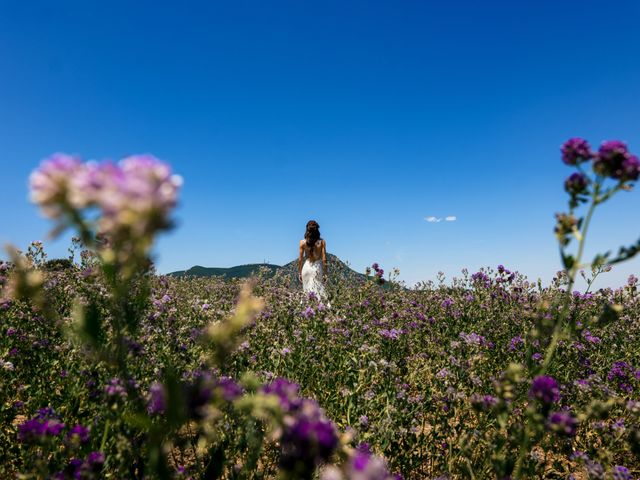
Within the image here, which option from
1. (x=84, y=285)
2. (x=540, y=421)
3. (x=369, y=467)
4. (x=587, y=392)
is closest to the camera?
(x=369, y=467)

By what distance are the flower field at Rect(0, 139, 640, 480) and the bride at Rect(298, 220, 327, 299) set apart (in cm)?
302

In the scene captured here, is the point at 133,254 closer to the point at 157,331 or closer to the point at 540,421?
the point at 540,421

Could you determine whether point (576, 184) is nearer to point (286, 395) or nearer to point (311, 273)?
point (286, 395)

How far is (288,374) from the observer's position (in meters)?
4.18

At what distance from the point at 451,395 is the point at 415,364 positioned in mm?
800

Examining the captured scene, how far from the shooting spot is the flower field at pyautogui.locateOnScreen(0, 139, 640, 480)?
115 cm

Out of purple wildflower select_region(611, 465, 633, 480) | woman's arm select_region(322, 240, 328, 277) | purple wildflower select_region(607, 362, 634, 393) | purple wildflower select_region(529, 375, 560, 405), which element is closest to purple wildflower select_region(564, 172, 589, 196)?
purple wildflower select_region(529, 375, 560, 405)

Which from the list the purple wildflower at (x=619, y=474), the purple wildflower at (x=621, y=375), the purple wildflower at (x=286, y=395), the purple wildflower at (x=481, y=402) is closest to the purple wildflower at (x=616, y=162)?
the purple wildflower at (x=481, y=402)

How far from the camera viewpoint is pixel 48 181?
114 cm

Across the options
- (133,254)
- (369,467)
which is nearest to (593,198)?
(369,467)

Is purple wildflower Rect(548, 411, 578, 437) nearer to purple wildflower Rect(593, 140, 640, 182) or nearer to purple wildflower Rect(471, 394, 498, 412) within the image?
purple wildflower Rect(471, 394, 498, 412)

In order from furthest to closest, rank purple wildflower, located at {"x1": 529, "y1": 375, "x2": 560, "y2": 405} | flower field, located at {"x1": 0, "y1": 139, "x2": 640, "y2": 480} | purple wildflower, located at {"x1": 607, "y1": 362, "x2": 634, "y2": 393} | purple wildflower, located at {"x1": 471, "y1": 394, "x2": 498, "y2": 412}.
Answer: purple wildflower, located at {"x1": 607, "y1": 362, "x2": 634, "y2": 393}
purple wildflower, located at {"x1": 471, "y1": 394, "x2": 498, "y2": 412}
purple wildflower, located at {"x1": 529, "y1": 375, "x2": 560, "y2": 405}
flower field, located at {"x1": 0, "y1": 139, "x2": 640, "y2": 480}

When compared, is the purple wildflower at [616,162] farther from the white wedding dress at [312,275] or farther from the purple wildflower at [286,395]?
the white wedding dress at [312,275]

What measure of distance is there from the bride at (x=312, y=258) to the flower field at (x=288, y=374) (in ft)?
9.89
